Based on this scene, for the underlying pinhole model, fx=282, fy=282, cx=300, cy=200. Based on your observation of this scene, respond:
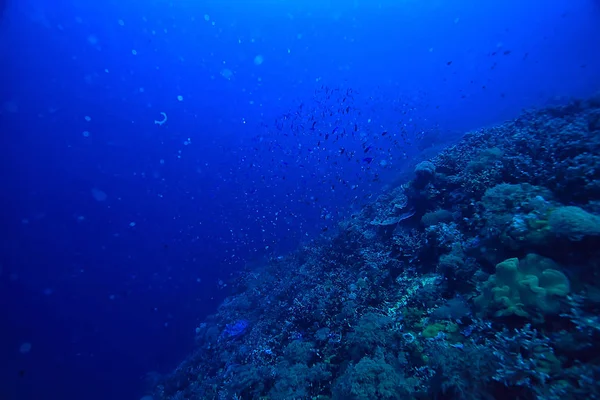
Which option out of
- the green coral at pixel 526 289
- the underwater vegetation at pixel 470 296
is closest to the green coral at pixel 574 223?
the underwater vegetation at pixel 470 296

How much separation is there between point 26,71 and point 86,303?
55.7 metres

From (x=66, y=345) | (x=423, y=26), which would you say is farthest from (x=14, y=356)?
(x=423, y=26)


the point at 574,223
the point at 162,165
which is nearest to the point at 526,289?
the point at 574,223

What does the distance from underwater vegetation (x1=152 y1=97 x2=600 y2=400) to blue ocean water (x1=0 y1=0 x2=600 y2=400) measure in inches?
167

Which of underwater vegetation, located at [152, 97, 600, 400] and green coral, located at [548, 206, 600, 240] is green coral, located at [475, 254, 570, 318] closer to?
underwater vegetation, located at [152, 97, 600, 400]

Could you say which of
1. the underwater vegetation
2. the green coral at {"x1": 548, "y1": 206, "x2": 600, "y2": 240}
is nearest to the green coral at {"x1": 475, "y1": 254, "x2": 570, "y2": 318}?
the underwater vegetation

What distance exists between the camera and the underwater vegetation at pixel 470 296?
3.54 meters

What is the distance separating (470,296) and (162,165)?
88655mm

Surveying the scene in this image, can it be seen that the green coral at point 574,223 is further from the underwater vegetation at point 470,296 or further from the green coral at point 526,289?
the green coral at point 526,289

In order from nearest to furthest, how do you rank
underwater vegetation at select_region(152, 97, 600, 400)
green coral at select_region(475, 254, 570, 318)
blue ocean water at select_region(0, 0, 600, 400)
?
underwater vegetation at select_region(152, 97, 600, 400), green coral at select_region(475, 254, 570, 318), blue ocean water at select_region(0, 0, 600, 400)

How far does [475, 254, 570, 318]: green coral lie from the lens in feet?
12.6

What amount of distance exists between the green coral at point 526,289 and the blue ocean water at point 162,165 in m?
6.85

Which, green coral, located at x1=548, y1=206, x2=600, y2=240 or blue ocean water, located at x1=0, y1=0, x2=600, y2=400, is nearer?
green coral, located at x1=548, y1=206, x2=600, y2=240

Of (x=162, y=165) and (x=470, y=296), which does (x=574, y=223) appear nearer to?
(x=470, y=296)
